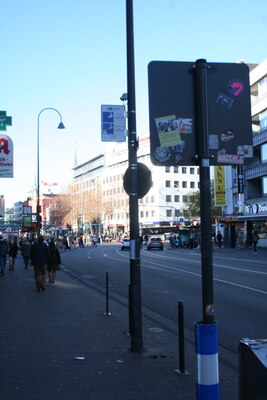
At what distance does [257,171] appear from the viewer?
45.2 meters

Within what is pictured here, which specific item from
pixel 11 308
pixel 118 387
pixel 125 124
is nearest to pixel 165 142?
pixel 118 387

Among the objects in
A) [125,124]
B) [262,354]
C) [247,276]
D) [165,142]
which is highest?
[125,124]

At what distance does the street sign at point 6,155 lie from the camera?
1486 cm

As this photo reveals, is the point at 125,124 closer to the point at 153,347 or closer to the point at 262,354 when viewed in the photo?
the point at 153,347

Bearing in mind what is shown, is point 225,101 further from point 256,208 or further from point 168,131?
point 256,208

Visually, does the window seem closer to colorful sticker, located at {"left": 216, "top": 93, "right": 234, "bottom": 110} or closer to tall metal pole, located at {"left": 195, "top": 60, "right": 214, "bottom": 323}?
colorful sticker, located at {"left": 216, "top": 93, "right": 234, "bottom": 110}

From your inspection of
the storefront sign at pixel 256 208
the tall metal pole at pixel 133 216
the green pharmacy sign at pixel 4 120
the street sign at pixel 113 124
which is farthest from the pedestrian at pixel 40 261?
the storefront sign at pixel 256 208

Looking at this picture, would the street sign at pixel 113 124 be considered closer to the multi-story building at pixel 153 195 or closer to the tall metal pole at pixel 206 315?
the tall metal pole at pixel 206 315

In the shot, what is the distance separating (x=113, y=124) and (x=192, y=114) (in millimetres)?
3870

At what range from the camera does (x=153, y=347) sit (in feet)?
23.8

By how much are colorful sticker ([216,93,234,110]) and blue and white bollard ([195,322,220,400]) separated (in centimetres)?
197

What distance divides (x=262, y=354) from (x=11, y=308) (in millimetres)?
8619

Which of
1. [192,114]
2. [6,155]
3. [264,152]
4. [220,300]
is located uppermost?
[264,152]

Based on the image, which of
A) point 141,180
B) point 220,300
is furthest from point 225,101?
point 220,300
